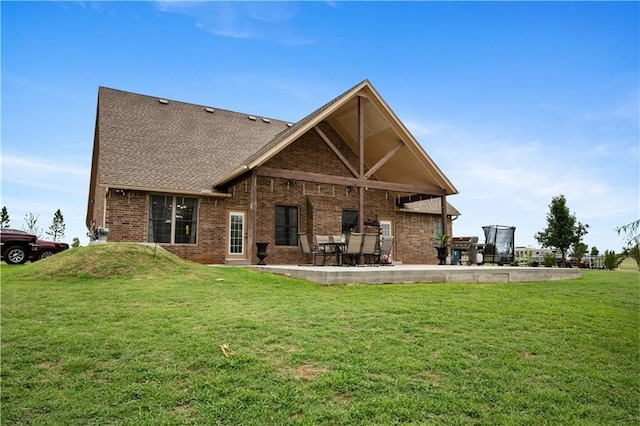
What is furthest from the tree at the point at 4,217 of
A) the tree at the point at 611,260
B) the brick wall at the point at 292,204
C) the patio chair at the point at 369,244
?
the tree at the point at 611,260

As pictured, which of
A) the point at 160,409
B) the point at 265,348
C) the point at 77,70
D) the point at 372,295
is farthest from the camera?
the point at 77,70

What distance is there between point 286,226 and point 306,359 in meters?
11.5

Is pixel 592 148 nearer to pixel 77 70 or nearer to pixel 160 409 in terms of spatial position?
pixel 160 409

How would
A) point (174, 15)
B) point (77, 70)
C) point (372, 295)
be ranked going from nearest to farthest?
1. point (372, 295)
2. point (174, 15)
3. point (77, 70)

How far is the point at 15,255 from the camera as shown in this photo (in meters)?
14.4

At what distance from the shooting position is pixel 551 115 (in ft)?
45.0

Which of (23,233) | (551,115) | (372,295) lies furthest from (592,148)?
(23,233)

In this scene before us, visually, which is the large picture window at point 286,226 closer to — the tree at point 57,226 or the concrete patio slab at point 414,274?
the concrete patio slab at point 414,274

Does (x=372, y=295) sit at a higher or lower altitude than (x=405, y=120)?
lower

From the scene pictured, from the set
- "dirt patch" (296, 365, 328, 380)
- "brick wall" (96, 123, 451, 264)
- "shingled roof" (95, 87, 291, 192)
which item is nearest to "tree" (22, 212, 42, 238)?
"shingled roof" (95, 87, 291, 192)

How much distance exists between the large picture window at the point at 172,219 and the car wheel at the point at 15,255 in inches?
209

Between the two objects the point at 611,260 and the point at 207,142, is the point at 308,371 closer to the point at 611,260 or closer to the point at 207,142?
the point at 207,142

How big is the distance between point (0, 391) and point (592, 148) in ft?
52.3

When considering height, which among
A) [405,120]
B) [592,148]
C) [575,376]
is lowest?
[575,376]
